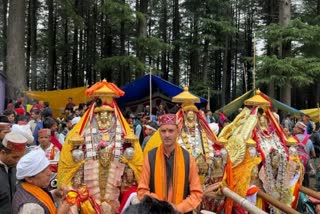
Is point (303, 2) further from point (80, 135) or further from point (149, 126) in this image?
point (80, 135)

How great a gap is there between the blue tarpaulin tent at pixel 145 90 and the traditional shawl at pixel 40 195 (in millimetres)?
10699

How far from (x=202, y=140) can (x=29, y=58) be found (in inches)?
968

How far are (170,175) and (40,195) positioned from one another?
1239 millimetres

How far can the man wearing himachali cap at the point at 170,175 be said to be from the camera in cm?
361

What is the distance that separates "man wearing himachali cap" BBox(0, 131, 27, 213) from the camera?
121 inches

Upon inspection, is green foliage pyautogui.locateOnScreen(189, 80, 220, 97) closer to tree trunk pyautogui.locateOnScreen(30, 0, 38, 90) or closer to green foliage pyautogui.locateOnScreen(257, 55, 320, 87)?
green foliage pyautogui.locateOnScreen(257, 55, 320, 87)

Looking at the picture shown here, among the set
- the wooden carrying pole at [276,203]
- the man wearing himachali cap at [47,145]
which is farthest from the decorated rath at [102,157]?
the wooden carrying pole at [276,203]

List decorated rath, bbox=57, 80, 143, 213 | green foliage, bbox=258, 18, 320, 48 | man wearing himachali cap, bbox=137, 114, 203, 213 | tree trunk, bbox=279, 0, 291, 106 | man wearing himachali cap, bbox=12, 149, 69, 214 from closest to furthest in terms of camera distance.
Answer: man wearing himachali cap, bbox=12, 149, 69, 214 → man wearing himachali cap, bbox=137, 114, 203, 213 → decorated rath, bbox=57, 80, 143, 213 → green foliage, bbox=258, 18, 320, 48 → tree trunk, bbox=279, 0, 291, 106

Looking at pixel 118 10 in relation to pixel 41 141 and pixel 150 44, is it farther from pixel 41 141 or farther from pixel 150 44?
pixel 41 141

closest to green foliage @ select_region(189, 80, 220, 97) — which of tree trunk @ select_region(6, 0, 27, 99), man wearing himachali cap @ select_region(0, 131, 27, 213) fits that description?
tree trunk @ select_region(6, 0, 27, 99)

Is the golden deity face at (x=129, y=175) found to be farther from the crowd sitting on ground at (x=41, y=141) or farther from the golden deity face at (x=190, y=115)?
the golden deity face at (x=190, y=115)

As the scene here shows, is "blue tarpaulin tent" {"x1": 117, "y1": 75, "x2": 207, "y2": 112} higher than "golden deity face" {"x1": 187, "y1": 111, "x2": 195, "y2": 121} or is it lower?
higher

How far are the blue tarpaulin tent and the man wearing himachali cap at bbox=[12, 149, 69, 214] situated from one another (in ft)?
35.0

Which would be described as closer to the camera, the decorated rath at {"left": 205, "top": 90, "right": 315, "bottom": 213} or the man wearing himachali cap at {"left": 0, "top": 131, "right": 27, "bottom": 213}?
the man wearing himachali cap at {"left": 0, "top": 131, "right": 27, "bottom": 213}
